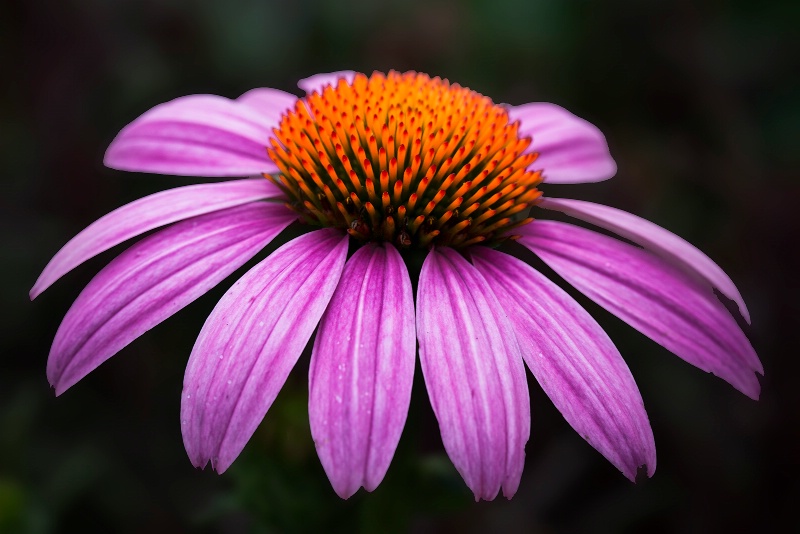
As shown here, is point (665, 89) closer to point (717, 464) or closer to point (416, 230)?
point (717, 464)

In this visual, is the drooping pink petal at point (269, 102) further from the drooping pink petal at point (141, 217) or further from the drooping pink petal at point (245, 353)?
the drooping pink petal at point (245, 353)

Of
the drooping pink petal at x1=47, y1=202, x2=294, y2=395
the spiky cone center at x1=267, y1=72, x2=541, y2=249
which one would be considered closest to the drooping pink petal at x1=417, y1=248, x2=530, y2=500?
the spiky cone center at x1=267, y1=72, x2=541, y2=249

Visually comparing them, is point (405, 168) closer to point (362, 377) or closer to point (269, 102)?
point (362, 377)

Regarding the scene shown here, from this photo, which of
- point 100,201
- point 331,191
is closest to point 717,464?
point 331,191

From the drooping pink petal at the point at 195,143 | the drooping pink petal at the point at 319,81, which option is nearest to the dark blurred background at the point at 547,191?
the drooping pink petal at the point at 195,143

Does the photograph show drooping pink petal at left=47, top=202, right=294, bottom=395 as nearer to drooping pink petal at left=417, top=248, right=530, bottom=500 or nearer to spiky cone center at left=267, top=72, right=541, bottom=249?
spiky cone center at left=267, top=72, right=541, bottom=249

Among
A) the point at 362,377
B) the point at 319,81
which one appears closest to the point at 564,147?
the point at 319,81

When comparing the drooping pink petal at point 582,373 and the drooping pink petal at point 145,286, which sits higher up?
the drooping pink petal at point 145,286
